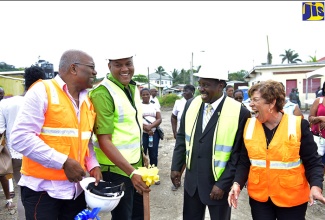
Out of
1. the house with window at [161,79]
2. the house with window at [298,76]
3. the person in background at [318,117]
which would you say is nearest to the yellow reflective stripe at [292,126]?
the person in background at [318,117]

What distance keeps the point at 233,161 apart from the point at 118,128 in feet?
3.63

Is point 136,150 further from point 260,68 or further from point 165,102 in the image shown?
point 165,102

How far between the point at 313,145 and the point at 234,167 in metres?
0.69

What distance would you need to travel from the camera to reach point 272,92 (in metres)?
2.38

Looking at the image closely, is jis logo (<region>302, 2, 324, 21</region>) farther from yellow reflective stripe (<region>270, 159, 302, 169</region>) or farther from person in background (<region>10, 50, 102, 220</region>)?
person in background (<region>10, 50, 102, 220</region>)

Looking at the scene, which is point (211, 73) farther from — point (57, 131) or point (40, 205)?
point (40, 205)

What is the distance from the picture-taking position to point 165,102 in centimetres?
2975

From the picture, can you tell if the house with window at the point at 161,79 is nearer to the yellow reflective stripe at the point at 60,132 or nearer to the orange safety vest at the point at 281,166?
the orange safety vest at the point at 281,166

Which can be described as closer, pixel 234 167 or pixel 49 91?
pixel 49 91

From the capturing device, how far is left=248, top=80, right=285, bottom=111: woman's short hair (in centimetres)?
238

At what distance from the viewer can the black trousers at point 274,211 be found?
2.36 m

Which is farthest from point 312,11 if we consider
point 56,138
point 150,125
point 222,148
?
point 56,138

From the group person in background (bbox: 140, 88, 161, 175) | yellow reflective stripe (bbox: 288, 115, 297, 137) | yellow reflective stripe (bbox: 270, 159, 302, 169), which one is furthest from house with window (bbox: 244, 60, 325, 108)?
yellow reflective stripe (bbox: 270, 159, 302, 169)

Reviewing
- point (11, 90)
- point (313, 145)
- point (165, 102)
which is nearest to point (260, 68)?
point (165, 102)
